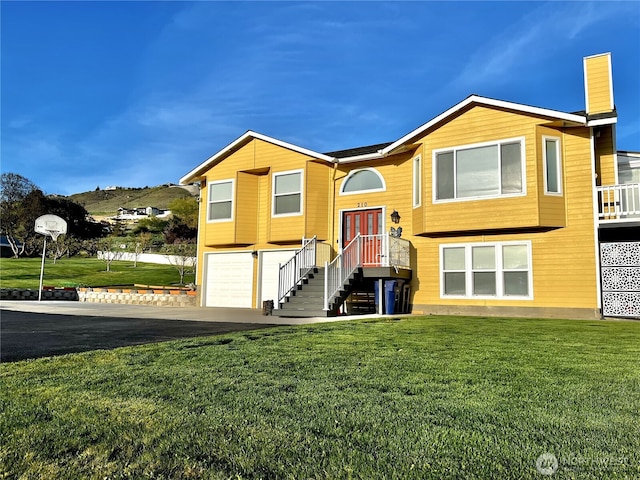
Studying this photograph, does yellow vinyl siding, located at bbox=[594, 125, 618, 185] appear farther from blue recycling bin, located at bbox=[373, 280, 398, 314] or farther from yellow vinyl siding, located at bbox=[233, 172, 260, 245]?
yellow vinyl siding, located at bbox=[233, 172, 260, 245]

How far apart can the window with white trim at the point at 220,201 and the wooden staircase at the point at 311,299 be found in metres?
5.04

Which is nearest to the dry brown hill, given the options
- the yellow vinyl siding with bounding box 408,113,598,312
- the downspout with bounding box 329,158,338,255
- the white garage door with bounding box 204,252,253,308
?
the white garage door with bounding box 204,252,253,308

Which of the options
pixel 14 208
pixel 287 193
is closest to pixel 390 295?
pixel 287 193

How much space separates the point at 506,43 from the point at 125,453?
1660 cm

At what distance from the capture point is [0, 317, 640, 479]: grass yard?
2398 millimetres

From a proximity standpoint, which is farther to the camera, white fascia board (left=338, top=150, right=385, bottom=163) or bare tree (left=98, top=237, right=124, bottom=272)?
bare tree (left=98, top=237, right=124, bottom=272)

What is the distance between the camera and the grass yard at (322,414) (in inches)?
94.4

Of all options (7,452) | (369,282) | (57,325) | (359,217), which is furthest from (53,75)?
(7,452)

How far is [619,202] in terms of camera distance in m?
11.8

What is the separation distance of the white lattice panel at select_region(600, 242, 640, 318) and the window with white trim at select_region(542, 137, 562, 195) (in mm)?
1996

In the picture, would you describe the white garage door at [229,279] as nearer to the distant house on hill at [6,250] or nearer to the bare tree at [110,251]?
the bare tree at [110,251]

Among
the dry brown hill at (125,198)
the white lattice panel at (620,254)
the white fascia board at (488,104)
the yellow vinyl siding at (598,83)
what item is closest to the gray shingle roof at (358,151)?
the white fascia board at (488,104)

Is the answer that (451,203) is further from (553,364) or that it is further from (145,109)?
(145,109)

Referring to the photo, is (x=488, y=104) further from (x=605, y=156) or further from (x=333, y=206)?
(x=333, y=206)
